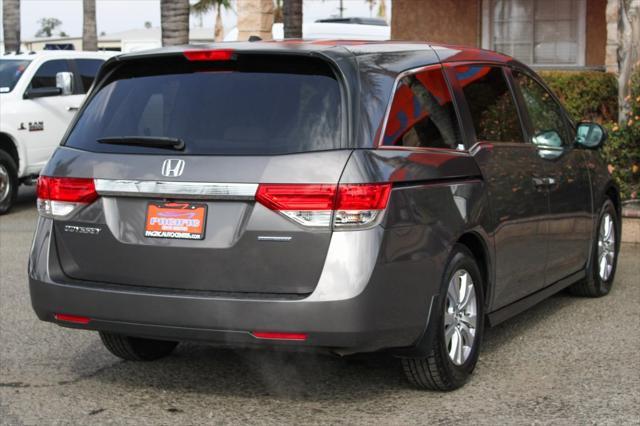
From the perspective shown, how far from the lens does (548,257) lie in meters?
6.93

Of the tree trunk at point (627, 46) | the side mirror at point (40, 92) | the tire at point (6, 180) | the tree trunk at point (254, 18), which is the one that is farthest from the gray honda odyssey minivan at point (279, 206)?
the tree trunk at point (254, 18)

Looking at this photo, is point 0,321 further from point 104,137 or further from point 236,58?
point 236,58

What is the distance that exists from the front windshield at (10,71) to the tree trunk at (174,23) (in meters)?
1.99

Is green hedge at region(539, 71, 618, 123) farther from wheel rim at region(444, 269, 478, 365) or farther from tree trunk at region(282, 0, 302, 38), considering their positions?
wheel rim at region(444, 269, 478, 365)

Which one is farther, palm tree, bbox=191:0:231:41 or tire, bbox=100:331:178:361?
palm tree, bbox=191:0:231:41

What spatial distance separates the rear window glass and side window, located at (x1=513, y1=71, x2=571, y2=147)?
7.23ft

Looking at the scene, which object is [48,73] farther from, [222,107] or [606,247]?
[222,107]

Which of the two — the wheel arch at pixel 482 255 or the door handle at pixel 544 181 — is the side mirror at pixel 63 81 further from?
the wheel arch at pixel 482 255

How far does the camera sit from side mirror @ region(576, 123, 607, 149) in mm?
7520

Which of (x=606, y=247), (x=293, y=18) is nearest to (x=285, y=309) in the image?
(x=606, y=247)

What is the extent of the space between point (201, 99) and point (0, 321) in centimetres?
304

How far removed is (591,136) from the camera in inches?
297

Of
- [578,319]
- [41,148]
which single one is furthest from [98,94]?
[41,148]

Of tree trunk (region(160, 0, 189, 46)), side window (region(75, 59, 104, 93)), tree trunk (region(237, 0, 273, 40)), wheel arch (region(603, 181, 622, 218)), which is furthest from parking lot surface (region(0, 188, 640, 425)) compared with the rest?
tree trunk (region(237, 0, 273, 40))
